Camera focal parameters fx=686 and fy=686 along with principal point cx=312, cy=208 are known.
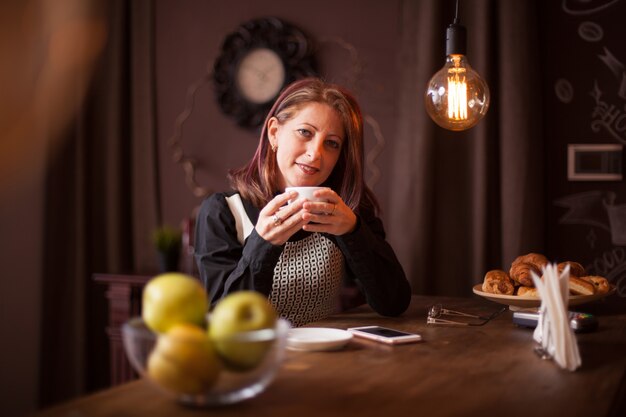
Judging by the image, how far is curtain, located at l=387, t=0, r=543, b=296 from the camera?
2.76 metres

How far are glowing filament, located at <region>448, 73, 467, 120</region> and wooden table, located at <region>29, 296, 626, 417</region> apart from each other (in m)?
0.60

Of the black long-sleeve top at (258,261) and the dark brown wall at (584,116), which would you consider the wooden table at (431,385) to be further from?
the dark brown wall at (584,116)

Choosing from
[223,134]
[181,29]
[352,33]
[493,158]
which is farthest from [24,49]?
[493,158]

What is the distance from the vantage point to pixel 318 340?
1.41 metres

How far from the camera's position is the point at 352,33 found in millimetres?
3172

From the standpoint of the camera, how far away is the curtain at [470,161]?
109 inches

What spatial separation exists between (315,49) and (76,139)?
134 centimetres

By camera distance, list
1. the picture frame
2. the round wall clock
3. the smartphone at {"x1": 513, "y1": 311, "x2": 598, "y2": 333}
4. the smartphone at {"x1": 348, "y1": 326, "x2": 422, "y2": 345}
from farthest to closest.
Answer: the round wall clock < the picture frame < the smartphone at {"x1": 513, "y1": 311, "x2": 598, "y2": 333} < the smartphone at {"x1": 348, "y1": 326, "x2": 422, "y2": 345}

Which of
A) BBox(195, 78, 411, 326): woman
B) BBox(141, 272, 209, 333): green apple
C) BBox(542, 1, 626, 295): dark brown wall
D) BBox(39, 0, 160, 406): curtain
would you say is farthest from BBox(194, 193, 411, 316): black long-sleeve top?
BBox(39, 0, 160, 406): curtain

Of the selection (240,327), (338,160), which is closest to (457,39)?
(338,160)

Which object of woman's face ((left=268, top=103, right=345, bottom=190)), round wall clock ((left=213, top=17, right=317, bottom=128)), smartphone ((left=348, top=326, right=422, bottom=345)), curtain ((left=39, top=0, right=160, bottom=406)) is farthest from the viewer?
curtain ((left=39, top=0, right=160, bottom=406))

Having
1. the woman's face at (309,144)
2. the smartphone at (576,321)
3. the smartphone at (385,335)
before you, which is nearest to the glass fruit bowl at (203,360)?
the smartphone at (385,335)

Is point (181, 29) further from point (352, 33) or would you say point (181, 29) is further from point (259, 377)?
point (259, 377)

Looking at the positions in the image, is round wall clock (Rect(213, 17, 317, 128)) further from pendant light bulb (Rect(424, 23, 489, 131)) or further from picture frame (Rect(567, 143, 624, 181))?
pendant light bulb (Rect(424, 23, 489, 131))
